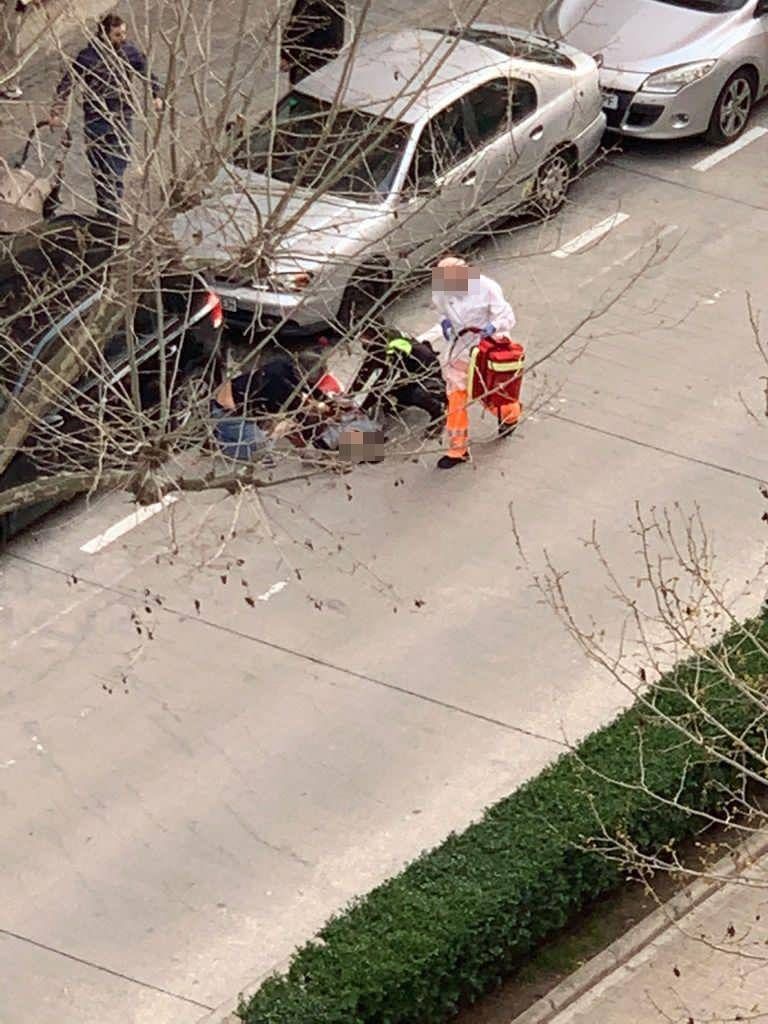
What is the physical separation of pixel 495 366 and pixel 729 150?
5539 mm

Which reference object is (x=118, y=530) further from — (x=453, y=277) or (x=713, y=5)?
(x=713, y=5)

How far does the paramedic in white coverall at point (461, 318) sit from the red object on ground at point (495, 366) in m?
0.06

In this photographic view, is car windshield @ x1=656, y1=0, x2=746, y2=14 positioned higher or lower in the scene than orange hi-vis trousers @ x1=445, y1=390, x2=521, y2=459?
higher

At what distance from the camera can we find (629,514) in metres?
14.0

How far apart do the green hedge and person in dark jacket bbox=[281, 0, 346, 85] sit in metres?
7.05

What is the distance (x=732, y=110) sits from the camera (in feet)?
61.1

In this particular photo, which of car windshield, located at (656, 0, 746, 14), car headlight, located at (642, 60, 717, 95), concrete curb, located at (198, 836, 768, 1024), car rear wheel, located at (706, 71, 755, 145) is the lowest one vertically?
concrete curb, located at (198, 836, 768, 1024)

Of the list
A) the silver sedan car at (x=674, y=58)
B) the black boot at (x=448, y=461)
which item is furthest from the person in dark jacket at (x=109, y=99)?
the silver sedan car at (x=674, y=58)

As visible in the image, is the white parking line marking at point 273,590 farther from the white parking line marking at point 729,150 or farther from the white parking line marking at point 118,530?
the white parking line marking at point 729,150

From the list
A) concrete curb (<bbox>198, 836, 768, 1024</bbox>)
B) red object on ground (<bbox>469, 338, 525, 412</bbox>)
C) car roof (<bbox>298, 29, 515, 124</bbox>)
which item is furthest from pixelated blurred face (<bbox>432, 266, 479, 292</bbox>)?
concrete curb (<bbox>198, 836, 768, 1024</bbox>)

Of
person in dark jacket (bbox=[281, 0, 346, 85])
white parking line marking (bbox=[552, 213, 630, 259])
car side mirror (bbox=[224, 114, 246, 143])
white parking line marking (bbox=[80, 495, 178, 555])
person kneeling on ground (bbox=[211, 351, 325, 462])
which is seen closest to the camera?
car side mirror (bbox=[224, 114, 246, 143])

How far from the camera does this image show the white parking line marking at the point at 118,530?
44.8ft

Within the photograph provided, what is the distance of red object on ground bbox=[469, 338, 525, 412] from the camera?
1405 centimetres

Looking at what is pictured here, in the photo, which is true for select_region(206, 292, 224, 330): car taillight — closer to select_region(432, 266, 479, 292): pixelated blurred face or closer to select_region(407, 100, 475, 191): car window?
select_region(432, 266, 479, 292): pixelated blurred face
